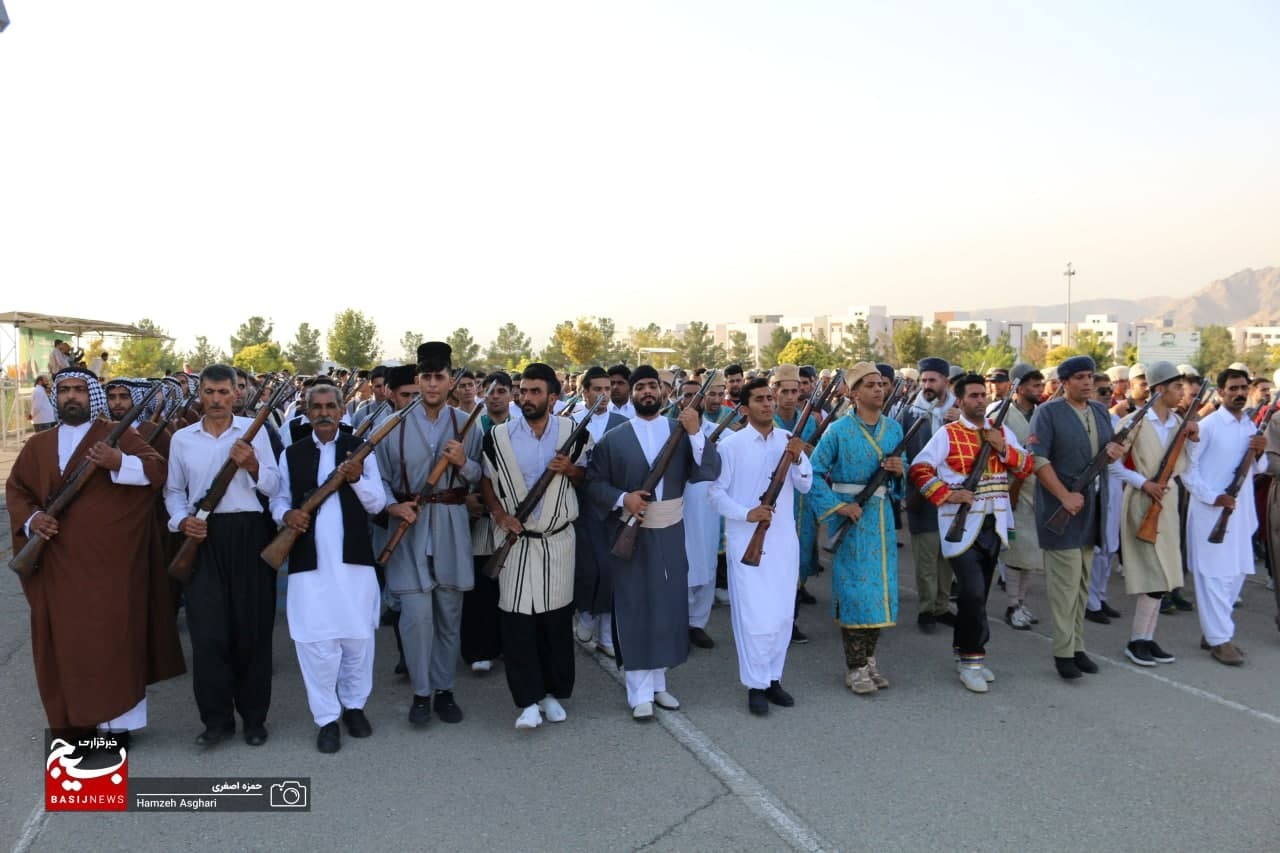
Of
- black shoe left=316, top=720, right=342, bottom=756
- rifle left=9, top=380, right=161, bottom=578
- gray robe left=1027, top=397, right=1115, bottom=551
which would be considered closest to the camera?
rifle left=9, top=380, right=161, bottom=578

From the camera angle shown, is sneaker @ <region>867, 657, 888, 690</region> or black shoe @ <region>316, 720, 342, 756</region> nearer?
black shoe @ <region>316, 720, 342, 756</region>

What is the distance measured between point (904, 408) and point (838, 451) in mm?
2932

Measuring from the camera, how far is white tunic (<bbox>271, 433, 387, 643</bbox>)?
446 centimetres

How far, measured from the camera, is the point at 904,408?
8.21m

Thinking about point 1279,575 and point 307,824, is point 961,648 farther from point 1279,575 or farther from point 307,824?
point 307,824

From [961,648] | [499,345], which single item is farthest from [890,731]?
[499,345]

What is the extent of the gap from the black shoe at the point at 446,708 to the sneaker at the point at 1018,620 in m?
4.19

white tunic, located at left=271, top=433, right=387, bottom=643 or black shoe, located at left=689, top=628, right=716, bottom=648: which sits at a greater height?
white tunic, located at left=271, top=433, right=387, bottom=643

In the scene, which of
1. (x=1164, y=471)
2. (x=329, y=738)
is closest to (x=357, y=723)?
(x=329, y=738)

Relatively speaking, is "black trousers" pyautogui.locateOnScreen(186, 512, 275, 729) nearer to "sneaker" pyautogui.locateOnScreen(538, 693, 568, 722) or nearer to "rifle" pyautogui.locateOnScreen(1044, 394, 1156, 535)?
"sneaker" pyautogui.locateOnScreen(538, 693, 568, 722)

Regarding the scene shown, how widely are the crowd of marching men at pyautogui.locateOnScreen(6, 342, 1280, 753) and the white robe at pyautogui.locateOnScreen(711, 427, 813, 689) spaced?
0.05ft

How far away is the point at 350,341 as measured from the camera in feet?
180

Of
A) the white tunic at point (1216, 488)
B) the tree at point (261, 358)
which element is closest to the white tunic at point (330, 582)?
the white tunic at point (1216, 488)

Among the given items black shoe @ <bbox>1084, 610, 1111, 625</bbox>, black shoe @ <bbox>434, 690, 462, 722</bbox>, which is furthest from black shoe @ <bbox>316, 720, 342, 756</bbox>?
black shoe @ <bbox>1084, 610, 1111, 625</bbox>
